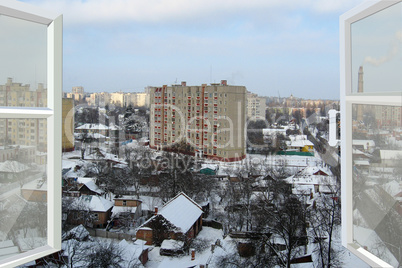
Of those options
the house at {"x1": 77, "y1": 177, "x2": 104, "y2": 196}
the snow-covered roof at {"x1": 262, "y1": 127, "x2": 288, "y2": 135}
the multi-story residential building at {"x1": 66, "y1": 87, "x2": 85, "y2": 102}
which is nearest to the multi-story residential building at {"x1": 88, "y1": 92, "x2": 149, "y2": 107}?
the multi-story residential building at {"x1": 66, "y1": 87, "x2": 85, "y2": 102}

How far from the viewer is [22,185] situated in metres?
0.68

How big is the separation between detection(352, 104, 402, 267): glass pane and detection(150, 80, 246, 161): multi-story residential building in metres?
8.62

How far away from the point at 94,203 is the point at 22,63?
5.48 metres

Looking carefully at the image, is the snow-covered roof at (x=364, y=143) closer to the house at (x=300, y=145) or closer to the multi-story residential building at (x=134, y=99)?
the house at (x=300, y=145)

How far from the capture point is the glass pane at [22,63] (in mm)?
655

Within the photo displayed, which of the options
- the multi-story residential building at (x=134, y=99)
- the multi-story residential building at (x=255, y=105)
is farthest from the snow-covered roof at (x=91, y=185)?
the multi-story residential building at (x=134, y=99)

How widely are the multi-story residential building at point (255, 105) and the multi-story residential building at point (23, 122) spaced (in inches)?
465

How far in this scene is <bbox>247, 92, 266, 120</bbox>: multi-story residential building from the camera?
12609 mm

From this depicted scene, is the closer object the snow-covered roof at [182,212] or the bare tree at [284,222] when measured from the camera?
the bare tree at [284,222]

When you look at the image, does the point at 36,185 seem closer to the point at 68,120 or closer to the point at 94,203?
the point at 94,203

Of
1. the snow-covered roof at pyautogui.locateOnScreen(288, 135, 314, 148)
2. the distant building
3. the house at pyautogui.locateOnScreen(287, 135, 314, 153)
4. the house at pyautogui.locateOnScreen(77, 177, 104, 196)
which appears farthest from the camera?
the snow-covered roof at pyautogui.locateOnScreen(288, 135, 314, 148)

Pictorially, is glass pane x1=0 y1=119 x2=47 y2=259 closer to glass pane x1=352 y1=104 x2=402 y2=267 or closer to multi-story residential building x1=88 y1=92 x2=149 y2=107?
glass pane x1=352 y1=104 x2=402 y2=267

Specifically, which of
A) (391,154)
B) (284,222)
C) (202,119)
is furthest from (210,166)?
(391,154)

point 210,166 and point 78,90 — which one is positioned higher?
point 78,90
